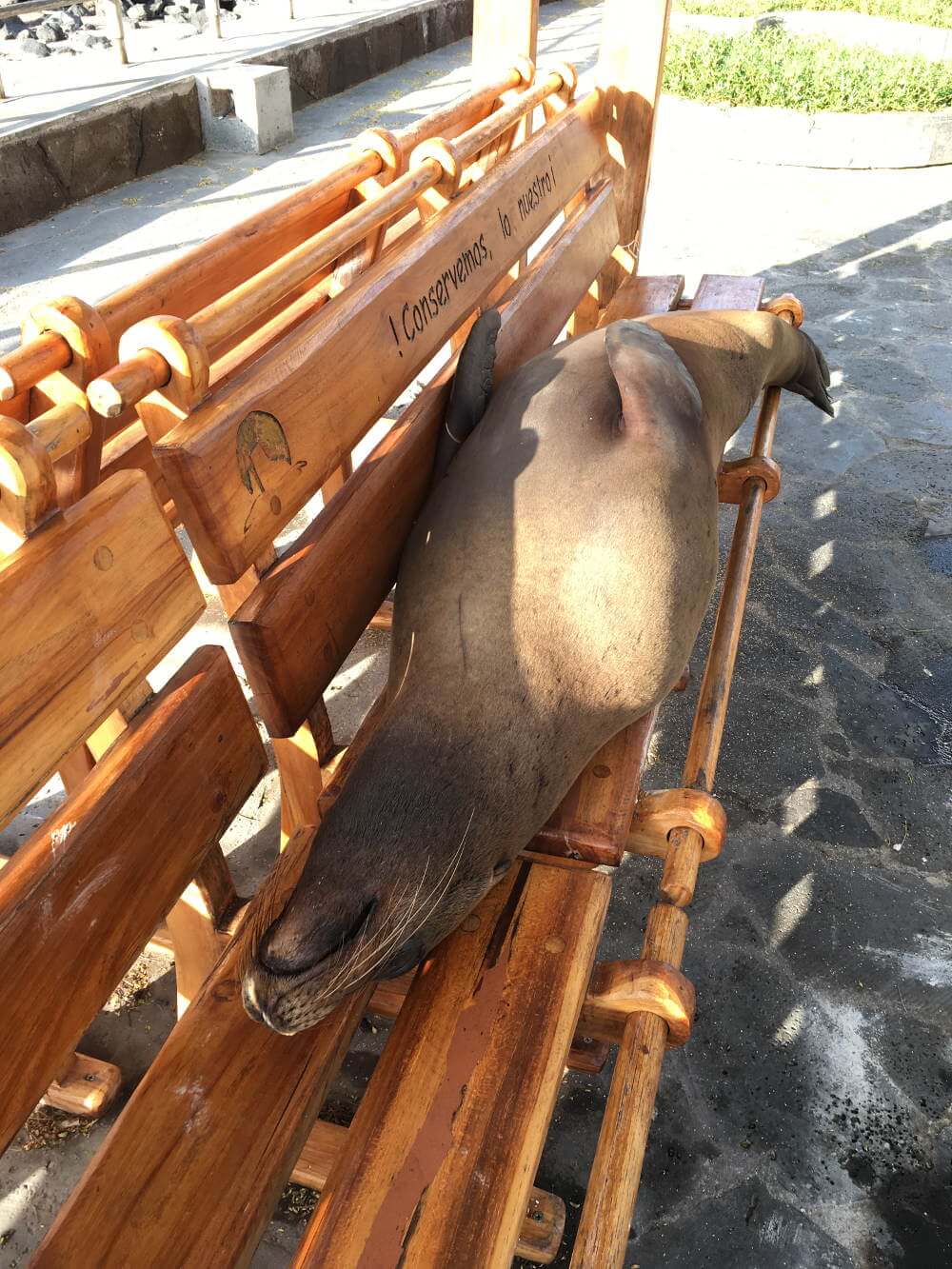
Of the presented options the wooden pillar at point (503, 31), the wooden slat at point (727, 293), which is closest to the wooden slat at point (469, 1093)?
the wooden slat at point (727, 293)

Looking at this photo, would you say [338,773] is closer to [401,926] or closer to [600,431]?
[401,926]

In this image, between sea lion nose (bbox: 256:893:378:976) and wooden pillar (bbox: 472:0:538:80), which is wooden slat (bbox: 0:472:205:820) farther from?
Result: wooden pillar (bbox: 472:0:538:80)

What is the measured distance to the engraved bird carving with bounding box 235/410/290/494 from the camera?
5.42 feet

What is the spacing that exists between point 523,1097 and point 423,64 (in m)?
13.6

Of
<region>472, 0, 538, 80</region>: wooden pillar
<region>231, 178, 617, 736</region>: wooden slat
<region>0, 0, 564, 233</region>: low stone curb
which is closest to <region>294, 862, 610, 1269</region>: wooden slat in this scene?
<region>231, 178, 617, 736</region>: wooden slat

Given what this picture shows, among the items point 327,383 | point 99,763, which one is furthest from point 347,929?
point 327,383

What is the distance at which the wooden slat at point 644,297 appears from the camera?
4.00m

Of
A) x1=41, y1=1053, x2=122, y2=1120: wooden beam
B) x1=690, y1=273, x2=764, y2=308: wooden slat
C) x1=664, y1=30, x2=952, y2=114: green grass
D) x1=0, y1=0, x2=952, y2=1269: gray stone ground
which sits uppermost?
x1=690, y1=273, x2=764, y2=308: wooden slat

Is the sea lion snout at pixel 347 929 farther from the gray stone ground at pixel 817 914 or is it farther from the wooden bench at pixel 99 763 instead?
the gray stone ground at pixel 817 914

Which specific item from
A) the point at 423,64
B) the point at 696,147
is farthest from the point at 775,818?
the point at 423,64

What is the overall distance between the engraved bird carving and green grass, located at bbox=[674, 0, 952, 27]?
44.4ft

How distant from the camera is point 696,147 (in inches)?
365

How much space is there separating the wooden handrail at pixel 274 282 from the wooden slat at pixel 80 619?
0.45 ft

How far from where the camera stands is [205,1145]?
1465mm
